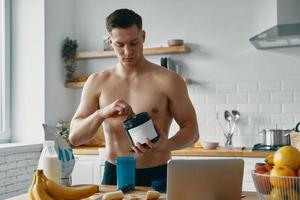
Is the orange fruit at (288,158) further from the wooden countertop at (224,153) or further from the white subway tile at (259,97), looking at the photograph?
the white subway tile at (259,97)

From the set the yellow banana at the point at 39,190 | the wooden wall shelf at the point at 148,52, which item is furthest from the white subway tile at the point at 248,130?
the yellow banana at the point at 39,190

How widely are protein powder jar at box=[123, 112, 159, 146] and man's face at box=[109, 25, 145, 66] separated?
592 millimetres

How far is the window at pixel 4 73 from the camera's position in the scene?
13.5 feet

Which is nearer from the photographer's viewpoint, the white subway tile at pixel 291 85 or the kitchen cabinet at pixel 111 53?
the white subway tile at pixel 291 85

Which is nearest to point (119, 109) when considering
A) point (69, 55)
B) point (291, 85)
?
point (291, 85)

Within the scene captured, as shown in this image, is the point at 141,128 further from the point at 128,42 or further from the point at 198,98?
the point at 198,98

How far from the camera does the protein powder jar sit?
67.6 inches

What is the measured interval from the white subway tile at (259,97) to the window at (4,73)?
2243 millimetres

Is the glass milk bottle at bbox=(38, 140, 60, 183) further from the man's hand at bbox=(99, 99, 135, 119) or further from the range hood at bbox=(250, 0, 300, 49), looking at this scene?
the range hood at bbox=(250, 0, 300, 49)

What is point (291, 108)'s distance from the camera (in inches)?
158

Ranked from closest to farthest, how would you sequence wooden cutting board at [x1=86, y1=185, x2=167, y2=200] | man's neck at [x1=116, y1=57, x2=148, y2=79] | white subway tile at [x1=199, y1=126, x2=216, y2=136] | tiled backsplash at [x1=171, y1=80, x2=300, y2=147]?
wooden cutting board at [x1=86, y1=185, x2=167, y2=200]
man's neck at [x1=116, y1=57, x2=148, y2=79]
tiled backsplash at [x1=171, y1=80, x2=300, y2=147]
white subway tile at [x1=199, y1=126, x2=216, y2=136]

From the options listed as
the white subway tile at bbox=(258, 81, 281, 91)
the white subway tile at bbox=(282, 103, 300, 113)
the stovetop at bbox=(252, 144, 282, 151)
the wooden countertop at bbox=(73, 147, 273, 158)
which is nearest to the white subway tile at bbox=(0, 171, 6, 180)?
the wooden countertop at bbox=(73, 147, 273, 158)

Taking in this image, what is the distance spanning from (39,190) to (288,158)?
0.85 m

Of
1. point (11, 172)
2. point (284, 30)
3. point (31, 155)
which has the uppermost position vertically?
point (284, 30)
